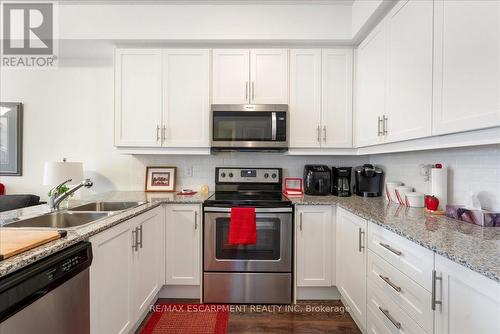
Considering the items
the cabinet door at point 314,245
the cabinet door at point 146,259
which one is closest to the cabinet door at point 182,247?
the cabinet door at point 146,259

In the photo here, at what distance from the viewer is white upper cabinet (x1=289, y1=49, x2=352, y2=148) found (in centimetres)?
242

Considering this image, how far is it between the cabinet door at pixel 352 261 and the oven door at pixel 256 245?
41 centimetres

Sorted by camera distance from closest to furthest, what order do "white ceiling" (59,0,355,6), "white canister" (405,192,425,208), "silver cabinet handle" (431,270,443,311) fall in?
"silver cabinet handle" (431,270,443,311)
"white canister" (405,192,425,208)
"white ceiling" (59,0,355,6)

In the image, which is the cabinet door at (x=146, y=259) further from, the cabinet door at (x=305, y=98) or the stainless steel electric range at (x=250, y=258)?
the cabinet door at (x=305, y=98)

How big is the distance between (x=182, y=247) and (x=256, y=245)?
64 cm

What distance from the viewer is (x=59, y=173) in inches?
92.5

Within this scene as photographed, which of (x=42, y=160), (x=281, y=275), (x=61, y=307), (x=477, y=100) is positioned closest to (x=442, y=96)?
(x=477, y=100)

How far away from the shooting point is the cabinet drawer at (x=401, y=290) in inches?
40.1

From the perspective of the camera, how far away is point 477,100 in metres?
1.08

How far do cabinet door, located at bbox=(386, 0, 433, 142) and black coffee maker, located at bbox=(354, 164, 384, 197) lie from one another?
58cm

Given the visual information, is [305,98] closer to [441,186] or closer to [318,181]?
[318,181]

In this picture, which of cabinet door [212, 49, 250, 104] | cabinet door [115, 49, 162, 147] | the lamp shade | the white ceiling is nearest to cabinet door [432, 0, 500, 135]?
the white ceiling

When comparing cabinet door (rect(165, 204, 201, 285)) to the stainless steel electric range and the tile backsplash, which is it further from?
the tile backsplash

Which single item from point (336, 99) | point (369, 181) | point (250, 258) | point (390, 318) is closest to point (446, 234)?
point (390, 318)
